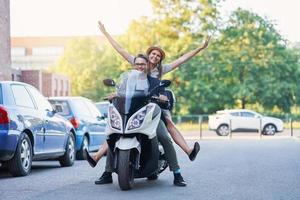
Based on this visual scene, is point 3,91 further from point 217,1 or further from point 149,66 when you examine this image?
point 217,1

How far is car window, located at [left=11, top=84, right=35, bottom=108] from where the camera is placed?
1183 centimetres

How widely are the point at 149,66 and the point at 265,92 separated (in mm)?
53475

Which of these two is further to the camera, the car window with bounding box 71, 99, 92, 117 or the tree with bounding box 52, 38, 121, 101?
the tree with bounding box 52, 38, 121, 101

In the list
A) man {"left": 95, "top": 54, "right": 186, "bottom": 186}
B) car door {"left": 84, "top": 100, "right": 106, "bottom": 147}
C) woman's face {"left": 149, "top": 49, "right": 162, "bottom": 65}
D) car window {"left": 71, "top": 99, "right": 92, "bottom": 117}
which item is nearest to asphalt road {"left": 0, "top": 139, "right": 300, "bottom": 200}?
man {"left": 95, "top": 54, "right": 186, "bottom": 186}

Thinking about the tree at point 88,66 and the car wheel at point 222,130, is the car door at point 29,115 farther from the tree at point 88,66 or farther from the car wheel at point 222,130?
the tree at point 88,66

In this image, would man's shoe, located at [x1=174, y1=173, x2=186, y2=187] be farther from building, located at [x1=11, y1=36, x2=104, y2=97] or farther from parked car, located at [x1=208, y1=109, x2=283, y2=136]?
building, located at [x1=11, y1=36, x2=104, y2=97]

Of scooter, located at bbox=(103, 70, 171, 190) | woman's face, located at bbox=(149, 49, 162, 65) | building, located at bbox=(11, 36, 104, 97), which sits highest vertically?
building, located at bbox=(11, 36, 104, 97)

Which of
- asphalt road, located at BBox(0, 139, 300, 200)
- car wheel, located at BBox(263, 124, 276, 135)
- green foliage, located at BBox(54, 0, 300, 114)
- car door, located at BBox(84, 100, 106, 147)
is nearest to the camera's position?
asphalt road, located at BBox(0, 139, 300, 200)

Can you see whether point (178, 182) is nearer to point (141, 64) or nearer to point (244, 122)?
point (141, 64)

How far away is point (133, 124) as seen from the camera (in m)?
8.81

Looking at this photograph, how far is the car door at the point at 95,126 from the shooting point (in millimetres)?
17609

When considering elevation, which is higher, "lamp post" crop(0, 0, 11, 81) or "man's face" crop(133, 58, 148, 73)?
"lamp post" crop(0, 0, 11, 81)

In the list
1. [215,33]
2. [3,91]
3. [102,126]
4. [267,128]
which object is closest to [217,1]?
[215,33]

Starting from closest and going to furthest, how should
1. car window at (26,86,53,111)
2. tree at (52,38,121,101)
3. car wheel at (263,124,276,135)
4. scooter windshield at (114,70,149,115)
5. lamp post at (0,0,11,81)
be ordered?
scooter windshield at (114,70,149,115), car window at (26,86,53,111), lamp post at (0,0,11,81), car wheel at (263,124,276,135), tree at (52,38,121,101)
